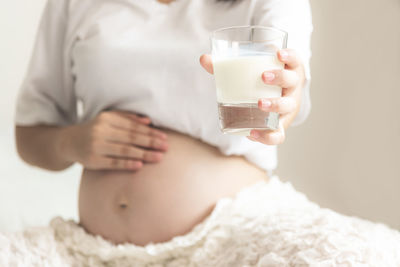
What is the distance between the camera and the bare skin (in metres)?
0.86

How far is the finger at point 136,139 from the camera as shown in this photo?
2.87 feet

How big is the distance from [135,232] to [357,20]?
2.45 feet

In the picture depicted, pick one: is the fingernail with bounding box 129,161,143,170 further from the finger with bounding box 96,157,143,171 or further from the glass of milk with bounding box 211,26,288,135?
the glass of milk with bounding box 211,26,288,135

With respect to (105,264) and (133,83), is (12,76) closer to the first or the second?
(133,83)

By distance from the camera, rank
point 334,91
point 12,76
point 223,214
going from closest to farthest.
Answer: point 223,214 < point 334,91 < point 12,76

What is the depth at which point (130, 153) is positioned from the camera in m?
0.88

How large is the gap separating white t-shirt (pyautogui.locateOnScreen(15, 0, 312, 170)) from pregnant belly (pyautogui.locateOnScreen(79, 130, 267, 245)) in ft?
0.12

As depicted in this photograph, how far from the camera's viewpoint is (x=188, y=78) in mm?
893

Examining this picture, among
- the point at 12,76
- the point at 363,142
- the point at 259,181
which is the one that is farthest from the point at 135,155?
the point at 12,76

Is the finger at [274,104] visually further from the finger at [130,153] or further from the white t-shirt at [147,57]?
the finger at [130,153]

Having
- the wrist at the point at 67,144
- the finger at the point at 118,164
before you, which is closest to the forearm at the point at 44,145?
the wrist at the point at 67,144

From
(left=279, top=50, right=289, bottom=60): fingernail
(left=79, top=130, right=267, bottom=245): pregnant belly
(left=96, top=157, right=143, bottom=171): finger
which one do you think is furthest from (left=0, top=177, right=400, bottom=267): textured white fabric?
(left=279, top=50, right=289, bottom=60): fingernail

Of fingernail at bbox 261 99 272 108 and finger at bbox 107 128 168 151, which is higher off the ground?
fingernail at bbox 261 99 272 108

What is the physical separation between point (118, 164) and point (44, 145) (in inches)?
9.4
